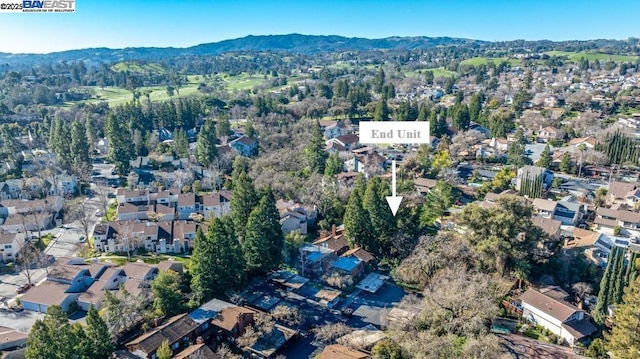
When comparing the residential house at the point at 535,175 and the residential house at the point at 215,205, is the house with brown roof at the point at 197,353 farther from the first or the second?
the residential house at the point at 535,175

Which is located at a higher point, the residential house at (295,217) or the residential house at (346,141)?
the residential house at (346,141)

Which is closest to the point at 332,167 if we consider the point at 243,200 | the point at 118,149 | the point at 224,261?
the point at 243,200

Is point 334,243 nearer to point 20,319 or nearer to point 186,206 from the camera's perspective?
point 186,206

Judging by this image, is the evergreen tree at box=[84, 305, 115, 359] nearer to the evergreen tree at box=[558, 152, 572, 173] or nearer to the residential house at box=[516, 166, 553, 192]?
the residential house at box=[516, 166, 553, 192]

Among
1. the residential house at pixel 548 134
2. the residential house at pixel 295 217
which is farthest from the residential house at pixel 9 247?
the residential house at pixel 548 134

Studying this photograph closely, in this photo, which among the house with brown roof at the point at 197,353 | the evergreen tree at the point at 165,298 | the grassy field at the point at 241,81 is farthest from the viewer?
the grassy field at the point at 241,81
